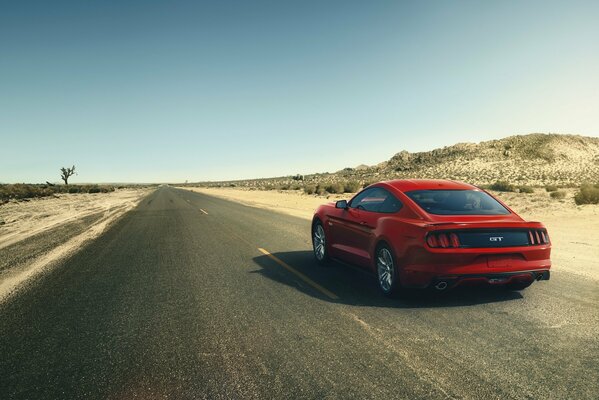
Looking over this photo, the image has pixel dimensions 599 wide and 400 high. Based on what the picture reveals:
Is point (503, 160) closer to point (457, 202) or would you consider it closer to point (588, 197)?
point (588, 197)

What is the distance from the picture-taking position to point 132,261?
376 inches

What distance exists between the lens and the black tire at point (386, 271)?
5.89m

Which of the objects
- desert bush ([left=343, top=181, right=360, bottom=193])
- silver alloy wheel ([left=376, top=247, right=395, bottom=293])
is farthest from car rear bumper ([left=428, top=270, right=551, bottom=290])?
desert bush ([left=343, top=181, right=360, bottom=193])

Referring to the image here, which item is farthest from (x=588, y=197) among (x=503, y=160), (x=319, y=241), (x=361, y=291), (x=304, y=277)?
(x=503, y=160)

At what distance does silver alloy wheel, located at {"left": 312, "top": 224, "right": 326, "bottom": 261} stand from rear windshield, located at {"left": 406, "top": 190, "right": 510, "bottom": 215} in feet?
8.36

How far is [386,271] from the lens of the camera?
6.25 metres

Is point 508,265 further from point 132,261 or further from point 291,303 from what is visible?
point 132,261

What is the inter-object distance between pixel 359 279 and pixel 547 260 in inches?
108

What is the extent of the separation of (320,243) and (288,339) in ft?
14.0

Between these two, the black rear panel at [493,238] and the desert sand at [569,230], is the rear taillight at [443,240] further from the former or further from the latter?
the desert sand at [569,230]

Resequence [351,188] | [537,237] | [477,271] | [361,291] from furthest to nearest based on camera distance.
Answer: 1. [351,188]
2. [361,291]
3. [537,237]
4. [477,271]

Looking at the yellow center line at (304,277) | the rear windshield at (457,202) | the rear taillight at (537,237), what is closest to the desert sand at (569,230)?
the rear taillight at (537,237)

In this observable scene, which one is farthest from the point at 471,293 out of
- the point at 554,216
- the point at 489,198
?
the point at 554,216

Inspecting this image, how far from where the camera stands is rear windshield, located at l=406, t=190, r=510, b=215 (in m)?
6.09
